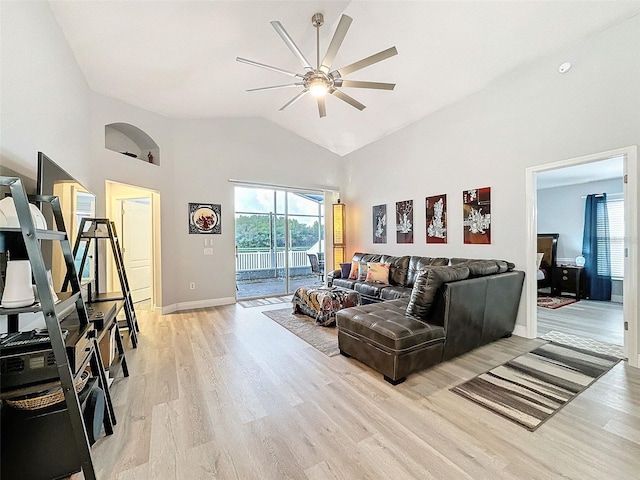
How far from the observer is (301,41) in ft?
11.1

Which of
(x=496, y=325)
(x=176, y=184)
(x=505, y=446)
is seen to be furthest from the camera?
(x=176, y=184)

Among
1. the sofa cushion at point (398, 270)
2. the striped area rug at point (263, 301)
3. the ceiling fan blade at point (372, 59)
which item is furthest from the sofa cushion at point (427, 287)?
the striped area rug at point (263, 301)

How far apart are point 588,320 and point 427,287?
3347 millimetres

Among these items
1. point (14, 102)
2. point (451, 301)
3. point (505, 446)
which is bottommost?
point (505, 446)

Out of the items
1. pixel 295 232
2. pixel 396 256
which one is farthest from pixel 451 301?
pixel 295 232

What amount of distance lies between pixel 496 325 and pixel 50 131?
15.8 feet

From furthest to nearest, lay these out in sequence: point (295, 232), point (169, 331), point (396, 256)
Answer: point (295, 232), point (396, 256), point (169, 331)

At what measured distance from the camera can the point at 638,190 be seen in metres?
2.71

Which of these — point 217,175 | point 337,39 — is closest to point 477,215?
point 337,39

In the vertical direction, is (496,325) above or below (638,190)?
below

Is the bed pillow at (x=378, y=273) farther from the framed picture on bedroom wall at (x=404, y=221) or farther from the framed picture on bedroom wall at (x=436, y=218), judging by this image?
the framed picture on bedroom wall at (x=436, y=218)

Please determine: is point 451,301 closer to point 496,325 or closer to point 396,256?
point 496,325

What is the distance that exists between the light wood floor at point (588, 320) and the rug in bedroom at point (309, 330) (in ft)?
8.88

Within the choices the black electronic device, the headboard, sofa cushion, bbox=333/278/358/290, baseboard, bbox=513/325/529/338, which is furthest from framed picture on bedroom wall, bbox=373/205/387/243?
the black electronic device
